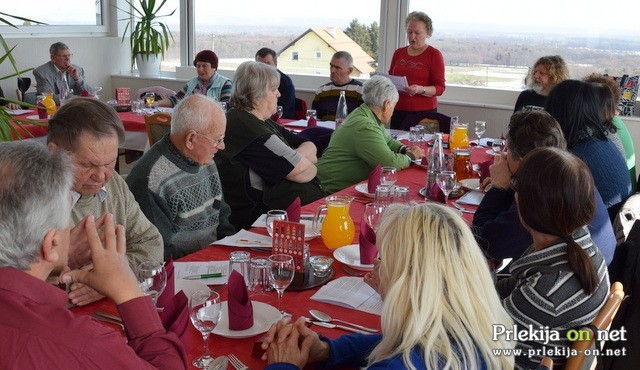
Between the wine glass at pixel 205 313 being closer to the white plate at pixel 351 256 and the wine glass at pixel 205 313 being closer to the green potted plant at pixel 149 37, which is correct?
the white plate at pixel 351 256

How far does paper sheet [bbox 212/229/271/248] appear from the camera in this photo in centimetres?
241

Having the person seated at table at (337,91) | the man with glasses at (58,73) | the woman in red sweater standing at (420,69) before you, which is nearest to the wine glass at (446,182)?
the woman in red sweater standing at (420,69)

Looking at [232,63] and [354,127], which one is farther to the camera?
[232,63]

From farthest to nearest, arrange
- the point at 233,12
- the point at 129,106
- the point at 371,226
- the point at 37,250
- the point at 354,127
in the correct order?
the point at 233,12 → the point at 129,106 → the point at 354,127 → the point at 371,226 → the point at 37,250

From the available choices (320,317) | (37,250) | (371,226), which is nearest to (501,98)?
(371,226)

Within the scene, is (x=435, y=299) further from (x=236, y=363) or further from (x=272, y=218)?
(x=272, y=218)

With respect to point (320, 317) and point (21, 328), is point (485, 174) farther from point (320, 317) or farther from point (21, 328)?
point (21, 328)

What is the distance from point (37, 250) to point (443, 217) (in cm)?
83

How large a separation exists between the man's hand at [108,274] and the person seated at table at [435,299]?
0.58 metres

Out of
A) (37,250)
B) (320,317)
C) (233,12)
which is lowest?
(320,317)

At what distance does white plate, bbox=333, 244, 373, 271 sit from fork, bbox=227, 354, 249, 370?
702 millimetres

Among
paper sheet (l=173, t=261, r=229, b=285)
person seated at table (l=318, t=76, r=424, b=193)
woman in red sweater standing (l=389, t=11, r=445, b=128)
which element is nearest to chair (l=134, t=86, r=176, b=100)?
woman in red sweater standing (l=389, t=11, r=445, b=128)

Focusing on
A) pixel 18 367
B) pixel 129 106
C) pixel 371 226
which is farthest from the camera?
pixel 129 106

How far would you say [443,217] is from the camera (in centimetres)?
138
